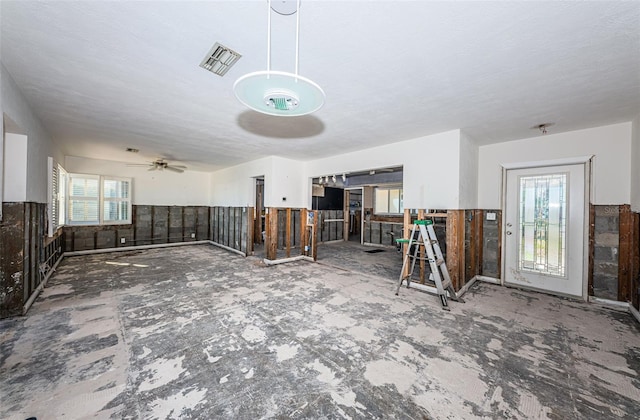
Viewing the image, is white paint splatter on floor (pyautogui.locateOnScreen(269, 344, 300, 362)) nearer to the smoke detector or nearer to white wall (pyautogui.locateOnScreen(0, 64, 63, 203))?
the smoke detector

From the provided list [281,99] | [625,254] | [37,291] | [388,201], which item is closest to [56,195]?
[37,291]

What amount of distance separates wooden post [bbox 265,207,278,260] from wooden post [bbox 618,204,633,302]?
563cm

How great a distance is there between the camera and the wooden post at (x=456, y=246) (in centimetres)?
355

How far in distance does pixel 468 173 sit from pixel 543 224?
58.1 inches

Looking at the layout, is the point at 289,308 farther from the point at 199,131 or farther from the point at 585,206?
the point at 585,206

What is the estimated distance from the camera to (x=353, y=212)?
10562 mm

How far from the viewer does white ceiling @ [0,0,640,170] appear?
1.46m

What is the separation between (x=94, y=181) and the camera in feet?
20.6

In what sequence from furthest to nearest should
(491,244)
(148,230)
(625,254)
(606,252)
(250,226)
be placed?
(148,230), (250,226), (491,244), (606,252), (625,254)

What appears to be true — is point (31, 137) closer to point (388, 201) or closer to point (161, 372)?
point (161, 372)

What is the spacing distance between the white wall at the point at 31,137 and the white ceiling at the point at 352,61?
0.15 metres

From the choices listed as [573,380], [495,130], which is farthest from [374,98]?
Answer: [573,380]

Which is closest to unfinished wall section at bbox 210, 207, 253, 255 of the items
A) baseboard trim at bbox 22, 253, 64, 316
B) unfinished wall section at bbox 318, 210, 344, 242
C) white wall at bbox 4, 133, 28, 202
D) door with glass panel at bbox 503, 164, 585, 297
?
unfinished wall section at bbox 318, 210, 344, 242

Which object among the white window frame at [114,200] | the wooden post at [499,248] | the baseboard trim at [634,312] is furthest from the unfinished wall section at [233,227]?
the baseboard trim at [634,312]
